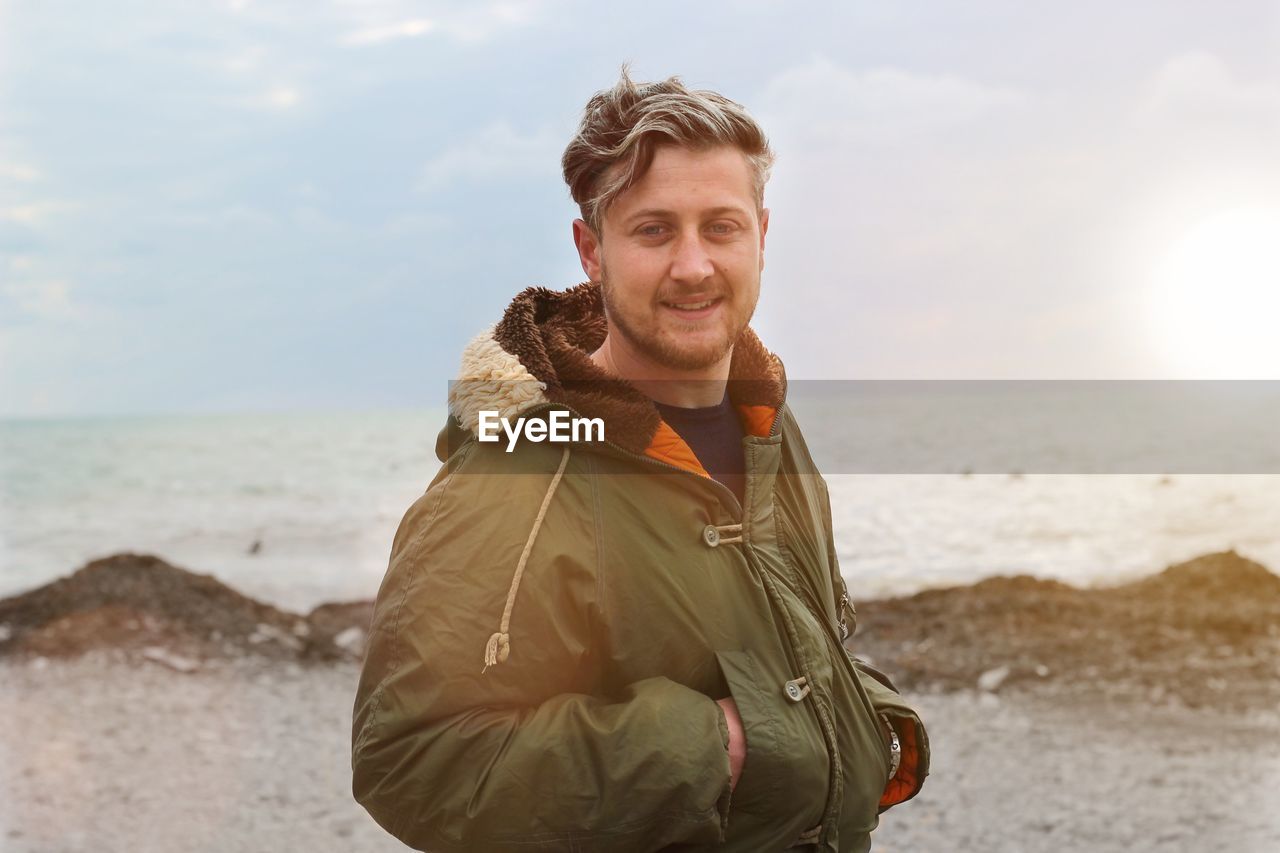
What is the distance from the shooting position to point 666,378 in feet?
8.33

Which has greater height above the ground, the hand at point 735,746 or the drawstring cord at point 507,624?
the drawstring cord at point 507,624

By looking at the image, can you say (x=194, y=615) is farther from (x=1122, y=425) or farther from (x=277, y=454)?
(x=1122, y=425)

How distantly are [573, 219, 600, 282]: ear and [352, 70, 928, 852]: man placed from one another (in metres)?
0.01

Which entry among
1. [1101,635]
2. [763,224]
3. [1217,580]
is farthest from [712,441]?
[1217,580]

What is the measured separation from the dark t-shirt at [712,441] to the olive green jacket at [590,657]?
0.33ft

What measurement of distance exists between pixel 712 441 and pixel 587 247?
57cm

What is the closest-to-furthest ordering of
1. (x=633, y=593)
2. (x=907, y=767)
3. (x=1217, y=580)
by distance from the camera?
(x=633, y=593)
(x=907, y=767)
(x=1217, y=580)

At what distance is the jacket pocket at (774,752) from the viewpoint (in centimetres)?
209

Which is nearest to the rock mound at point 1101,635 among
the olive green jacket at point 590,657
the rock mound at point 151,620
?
the rock mound at point 151,620

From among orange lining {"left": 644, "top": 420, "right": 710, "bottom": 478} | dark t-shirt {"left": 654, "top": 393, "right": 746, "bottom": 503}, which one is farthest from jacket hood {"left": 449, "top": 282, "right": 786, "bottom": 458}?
dark t-shirt {"left": 654, "top": 393, "right": 746, "bottom": 503}

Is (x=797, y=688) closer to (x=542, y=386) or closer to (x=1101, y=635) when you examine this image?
(x=542, y=386)

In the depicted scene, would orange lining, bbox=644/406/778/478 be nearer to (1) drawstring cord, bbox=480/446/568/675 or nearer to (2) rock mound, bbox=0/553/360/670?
(1) drawstring cord, bbox=480/446/568/675

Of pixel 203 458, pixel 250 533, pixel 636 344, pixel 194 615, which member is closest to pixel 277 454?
pixel 203 458

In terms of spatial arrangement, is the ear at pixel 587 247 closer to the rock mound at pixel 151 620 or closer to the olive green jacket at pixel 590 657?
the olive green jacket at pixel 590 657
